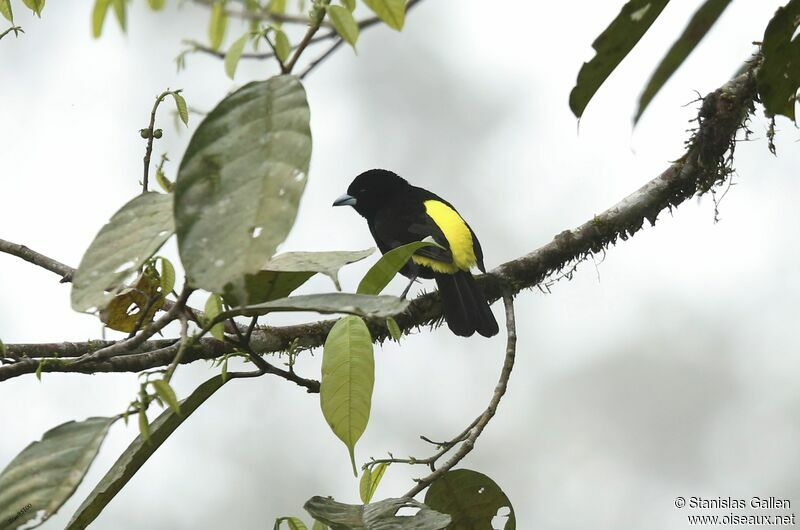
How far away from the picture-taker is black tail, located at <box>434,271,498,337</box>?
3447 mm

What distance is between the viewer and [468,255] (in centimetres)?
400

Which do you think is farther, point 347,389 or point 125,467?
point 347,389

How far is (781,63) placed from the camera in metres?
1.28

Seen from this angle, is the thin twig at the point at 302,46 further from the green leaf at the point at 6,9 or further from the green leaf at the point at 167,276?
the green leaf at the point at 6,9

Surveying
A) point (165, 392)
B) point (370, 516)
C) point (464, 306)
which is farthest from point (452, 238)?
point (165, 392)

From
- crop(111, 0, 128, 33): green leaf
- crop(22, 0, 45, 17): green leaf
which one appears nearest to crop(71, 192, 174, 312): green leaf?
crop(111, 0, 128, 33): green leaf

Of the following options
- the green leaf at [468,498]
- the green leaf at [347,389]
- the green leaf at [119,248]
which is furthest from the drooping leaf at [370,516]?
the green leaf at [119,248]

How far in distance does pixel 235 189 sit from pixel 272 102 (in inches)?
5.4

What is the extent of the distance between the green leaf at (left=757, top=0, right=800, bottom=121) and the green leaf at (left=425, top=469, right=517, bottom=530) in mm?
925

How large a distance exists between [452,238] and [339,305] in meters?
3.07

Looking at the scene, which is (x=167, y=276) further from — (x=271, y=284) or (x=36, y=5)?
(x=36, y=5)

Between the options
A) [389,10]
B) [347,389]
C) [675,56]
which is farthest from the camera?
[347,389]

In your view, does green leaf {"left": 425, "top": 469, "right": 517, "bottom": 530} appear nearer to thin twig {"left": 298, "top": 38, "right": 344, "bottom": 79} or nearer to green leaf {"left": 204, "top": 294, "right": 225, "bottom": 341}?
green leaf {"left": 204, "top": 294, "right": 225, "bottom": 341}

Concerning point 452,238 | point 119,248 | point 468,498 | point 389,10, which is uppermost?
point 452,238
